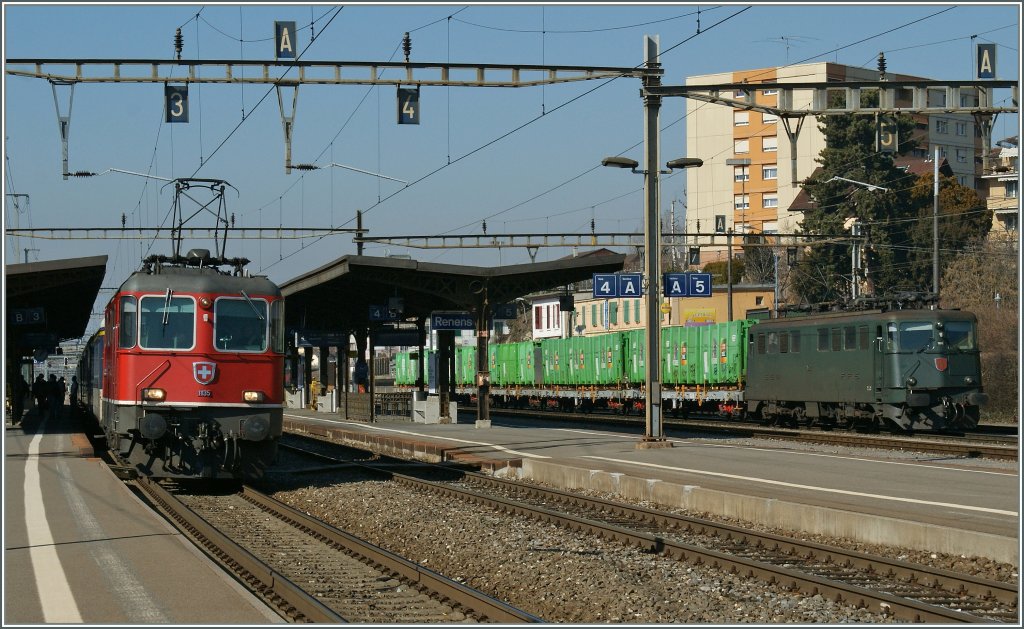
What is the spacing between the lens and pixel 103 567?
10680 mm

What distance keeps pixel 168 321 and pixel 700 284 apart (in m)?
13.8

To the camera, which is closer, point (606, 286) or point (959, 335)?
point (606, 286)

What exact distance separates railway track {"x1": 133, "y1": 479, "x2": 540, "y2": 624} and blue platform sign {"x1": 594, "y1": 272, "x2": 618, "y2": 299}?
38.2ft

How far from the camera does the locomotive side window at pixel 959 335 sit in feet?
88.6

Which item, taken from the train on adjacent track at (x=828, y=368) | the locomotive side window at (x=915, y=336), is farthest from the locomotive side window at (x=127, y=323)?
the locomotive side window at (x=915, y=336)

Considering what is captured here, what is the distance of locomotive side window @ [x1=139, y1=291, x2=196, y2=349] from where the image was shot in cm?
1706

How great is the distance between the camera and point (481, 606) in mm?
9086

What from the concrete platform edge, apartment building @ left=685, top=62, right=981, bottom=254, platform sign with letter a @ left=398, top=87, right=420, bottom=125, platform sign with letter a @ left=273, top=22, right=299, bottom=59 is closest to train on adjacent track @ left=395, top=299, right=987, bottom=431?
the concrete platform edge

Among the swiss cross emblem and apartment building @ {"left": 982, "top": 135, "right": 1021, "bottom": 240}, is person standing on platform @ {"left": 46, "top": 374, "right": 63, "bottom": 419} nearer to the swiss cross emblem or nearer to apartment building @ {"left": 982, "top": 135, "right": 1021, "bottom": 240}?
the swiss cross emblem

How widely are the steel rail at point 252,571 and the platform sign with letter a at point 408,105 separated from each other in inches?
329

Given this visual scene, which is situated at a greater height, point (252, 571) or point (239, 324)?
point (239, 324)

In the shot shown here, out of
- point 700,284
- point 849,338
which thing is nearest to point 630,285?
point 700,284

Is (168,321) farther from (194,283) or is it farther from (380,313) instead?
(380,313)

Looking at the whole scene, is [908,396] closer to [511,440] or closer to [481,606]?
[511,440]
